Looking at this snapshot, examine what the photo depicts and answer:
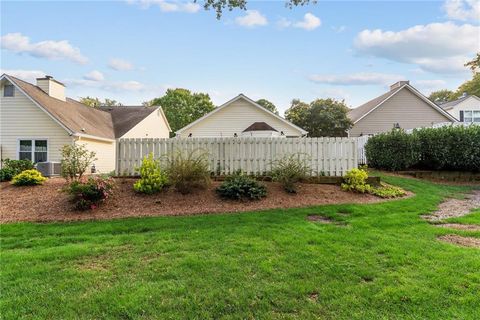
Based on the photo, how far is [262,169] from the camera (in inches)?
365

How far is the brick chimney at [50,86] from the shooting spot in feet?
59.8

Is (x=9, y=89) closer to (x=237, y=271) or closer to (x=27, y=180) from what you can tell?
(x=27, y=180)

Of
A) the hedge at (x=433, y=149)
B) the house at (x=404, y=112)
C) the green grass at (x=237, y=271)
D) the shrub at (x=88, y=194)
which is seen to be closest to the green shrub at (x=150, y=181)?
the shrub at (x=88, y=194)

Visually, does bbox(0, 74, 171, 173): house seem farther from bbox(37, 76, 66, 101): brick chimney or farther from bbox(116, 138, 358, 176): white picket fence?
bbox(116, 138, 358, 176): white picket fence

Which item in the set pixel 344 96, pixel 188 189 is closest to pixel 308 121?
pixel 344 96

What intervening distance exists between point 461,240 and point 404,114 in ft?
71.1

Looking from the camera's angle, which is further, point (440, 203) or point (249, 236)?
point (440, 203)

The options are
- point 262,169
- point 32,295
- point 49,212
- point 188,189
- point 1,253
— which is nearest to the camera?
point 32,295

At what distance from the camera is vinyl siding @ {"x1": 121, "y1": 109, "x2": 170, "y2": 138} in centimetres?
2262

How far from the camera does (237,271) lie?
362 cm

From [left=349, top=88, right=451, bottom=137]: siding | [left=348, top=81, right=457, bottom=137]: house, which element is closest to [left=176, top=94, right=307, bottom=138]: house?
[left=348, top=81, right=457, bottom=137]: house

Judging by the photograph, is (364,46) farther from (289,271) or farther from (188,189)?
(289,271)

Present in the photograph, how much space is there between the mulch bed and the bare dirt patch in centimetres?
276

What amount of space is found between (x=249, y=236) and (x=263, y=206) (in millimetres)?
2193
